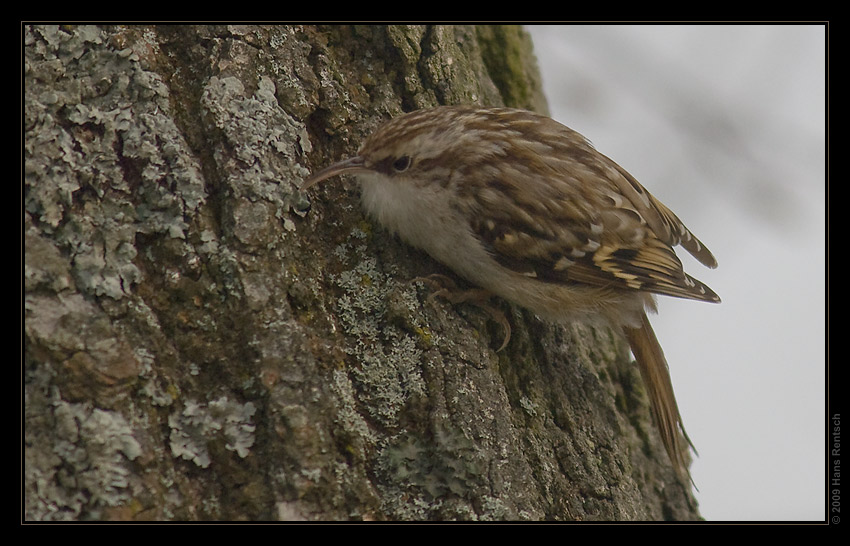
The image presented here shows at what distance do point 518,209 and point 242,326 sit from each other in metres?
0.80

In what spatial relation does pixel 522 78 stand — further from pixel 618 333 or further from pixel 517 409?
pixel 517 409

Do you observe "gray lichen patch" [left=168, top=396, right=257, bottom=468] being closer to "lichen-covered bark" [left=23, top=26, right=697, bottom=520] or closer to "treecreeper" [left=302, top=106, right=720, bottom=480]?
"lichen-covered bark" [left=23, top=26, right=697, bottom=520]

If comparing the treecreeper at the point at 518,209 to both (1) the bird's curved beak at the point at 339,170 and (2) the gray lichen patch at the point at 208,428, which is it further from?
(2) the gray lichen patch at the point at 208,428

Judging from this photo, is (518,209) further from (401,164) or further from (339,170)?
(339,170)

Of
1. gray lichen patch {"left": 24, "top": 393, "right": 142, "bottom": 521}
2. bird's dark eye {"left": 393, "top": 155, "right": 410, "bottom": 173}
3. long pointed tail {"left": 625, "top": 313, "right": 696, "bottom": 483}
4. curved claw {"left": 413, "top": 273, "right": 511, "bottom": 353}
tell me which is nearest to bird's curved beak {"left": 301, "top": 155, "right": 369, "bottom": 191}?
bird's dark eye {"left": 393, "top": 155, "right": 410, "bottom": 173}

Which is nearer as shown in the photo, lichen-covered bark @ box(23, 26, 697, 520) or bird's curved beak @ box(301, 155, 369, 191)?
lichen-covered bark @ box(23, 26, 697, 520)

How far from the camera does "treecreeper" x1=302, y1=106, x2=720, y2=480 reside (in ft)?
5.97

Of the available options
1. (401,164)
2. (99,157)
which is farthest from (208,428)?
(401,164)

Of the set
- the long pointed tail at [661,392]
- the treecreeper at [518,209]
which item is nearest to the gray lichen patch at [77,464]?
the treecreeper at [518,209]

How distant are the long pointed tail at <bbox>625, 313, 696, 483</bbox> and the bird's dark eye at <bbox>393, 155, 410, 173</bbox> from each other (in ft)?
2.66

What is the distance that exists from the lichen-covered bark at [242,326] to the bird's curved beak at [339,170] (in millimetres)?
37

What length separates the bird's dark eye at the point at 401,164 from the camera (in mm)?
1852

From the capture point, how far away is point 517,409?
1.66 meters

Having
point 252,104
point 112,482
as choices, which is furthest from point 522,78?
point 112,482
